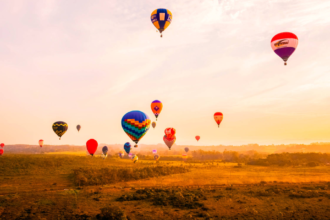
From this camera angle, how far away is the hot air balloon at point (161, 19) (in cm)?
4553

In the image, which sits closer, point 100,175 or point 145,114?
point 145,114

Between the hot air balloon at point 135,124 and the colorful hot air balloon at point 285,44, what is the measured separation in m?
24.6

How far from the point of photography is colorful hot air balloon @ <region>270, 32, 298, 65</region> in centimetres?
3853

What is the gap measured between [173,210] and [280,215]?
35.7ft

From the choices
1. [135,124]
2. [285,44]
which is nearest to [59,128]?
[135,124]

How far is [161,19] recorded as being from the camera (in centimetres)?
4550

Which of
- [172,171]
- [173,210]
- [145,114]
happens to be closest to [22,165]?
[172,171]

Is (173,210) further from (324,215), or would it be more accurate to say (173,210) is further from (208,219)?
(324,215)

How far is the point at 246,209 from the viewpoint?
2559cm

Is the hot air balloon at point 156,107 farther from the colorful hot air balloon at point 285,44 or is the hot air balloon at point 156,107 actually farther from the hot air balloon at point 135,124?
the colorful hot air balloon at point 285,44

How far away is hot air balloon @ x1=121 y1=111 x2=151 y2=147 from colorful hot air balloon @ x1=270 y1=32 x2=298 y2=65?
24.6m

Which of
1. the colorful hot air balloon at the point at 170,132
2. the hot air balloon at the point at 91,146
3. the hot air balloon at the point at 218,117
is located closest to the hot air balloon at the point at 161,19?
the hot air balloon at the point at 218,117

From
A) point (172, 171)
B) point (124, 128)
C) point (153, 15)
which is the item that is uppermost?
point (153, 15)

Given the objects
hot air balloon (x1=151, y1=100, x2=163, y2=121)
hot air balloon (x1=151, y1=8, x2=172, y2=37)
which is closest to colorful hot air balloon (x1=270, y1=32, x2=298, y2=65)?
hot air balloon (x1=151, y1=8, x2=172, y2=37)
